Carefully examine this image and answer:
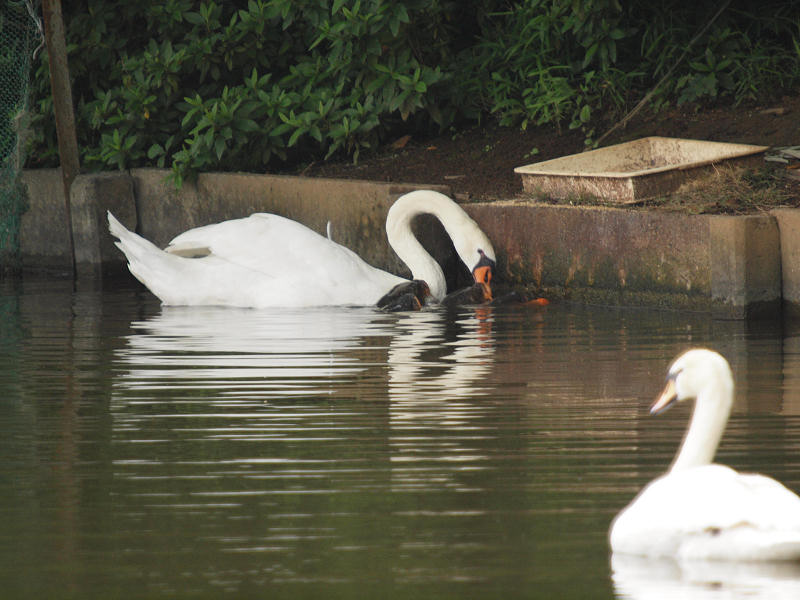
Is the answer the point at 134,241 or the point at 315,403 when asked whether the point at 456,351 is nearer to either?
the point at 315,403

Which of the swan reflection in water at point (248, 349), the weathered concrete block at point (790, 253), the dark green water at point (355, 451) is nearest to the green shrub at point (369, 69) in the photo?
the swan reflection in water at point (248, 349)

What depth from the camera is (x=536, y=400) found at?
612 centimetres

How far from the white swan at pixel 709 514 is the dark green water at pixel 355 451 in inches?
3.2

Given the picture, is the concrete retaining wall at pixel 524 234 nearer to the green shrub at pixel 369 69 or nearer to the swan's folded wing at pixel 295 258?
the green shrub at pixel 369 69

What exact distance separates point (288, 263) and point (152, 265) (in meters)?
1.02

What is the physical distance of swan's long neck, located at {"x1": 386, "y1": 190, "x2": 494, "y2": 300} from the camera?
9.88 meters

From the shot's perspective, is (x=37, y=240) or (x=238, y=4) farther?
(x=238, y=4)

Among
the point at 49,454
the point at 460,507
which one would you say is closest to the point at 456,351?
the point at 49,454

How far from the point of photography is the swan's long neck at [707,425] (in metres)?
3.98

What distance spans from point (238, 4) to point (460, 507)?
33.3ft

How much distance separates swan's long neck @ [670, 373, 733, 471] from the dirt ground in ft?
21.6

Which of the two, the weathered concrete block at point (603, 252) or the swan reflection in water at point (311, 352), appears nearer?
the swan reflection in water at point (311, 352)

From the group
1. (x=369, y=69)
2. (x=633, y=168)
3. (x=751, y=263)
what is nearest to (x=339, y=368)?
(x=751, y=263)

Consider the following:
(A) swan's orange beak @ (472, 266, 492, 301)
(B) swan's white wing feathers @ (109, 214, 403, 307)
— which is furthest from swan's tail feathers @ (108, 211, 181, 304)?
(A) swan's orange beak @ (472, 266, 492, 301)
